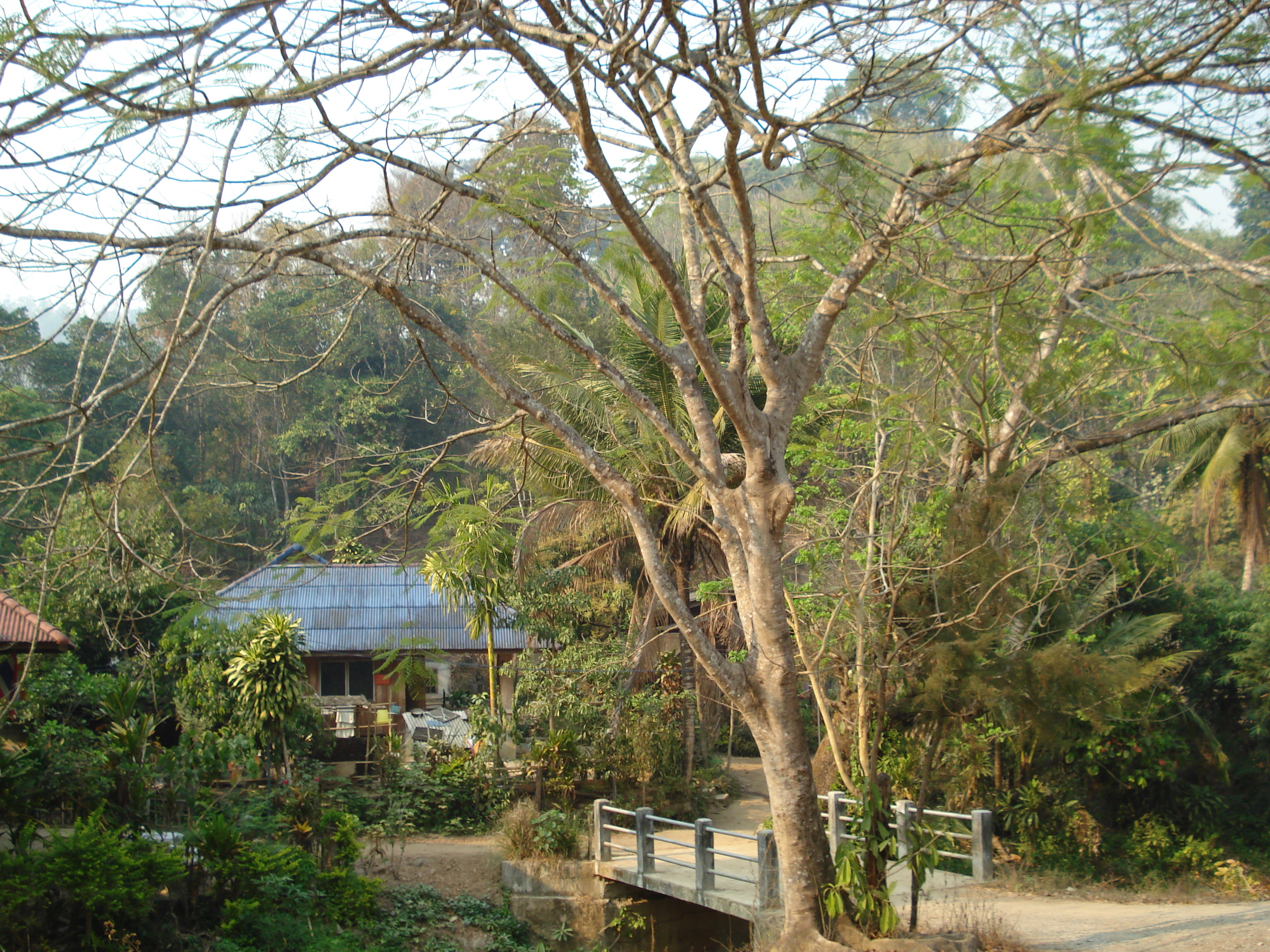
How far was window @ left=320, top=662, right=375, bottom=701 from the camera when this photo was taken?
826 inches

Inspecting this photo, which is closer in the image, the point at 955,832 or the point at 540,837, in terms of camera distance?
the point at 955,832

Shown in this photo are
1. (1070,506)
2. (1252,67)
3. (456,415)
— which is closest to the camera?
(1252,67)

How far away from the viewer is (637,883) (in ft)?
33.0

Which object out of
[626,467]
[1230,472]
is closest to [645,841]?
[626,467]

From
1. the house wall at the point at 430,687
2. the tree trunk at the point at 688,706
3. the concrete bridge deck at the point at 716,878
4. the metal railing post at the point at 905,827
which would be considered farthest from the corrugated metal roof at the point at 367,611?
the metal railing post at the point at 905,827

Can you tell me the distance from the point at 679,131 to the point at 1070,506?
5655 millimetres

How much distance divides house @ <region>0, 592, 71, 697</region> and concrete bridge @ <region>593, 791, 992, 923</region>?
5.98 m

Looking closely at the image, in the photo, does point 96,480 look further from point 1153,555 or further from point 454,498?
point 1153,555

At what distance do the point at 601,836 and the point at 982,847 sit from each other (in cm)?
415

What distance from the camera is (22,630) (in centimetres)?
983

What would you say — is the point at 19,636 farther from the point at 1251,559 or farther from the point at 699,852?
the point at 1251,559

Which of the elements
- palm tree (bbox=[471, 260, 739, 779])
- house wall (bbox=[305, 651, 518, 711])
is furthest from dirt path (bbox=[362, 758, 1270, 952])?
house wall (bbox=[305, 651, 518, 711])

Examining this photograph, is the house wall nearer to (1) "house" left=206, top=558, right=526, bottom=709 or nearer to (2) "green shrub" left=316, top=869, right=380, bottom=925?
(1) "house" left=206, top=558, right=526, bottom=709

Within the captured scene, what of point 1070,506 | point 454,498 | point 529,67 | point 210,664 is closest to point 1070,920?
point 1070,506
